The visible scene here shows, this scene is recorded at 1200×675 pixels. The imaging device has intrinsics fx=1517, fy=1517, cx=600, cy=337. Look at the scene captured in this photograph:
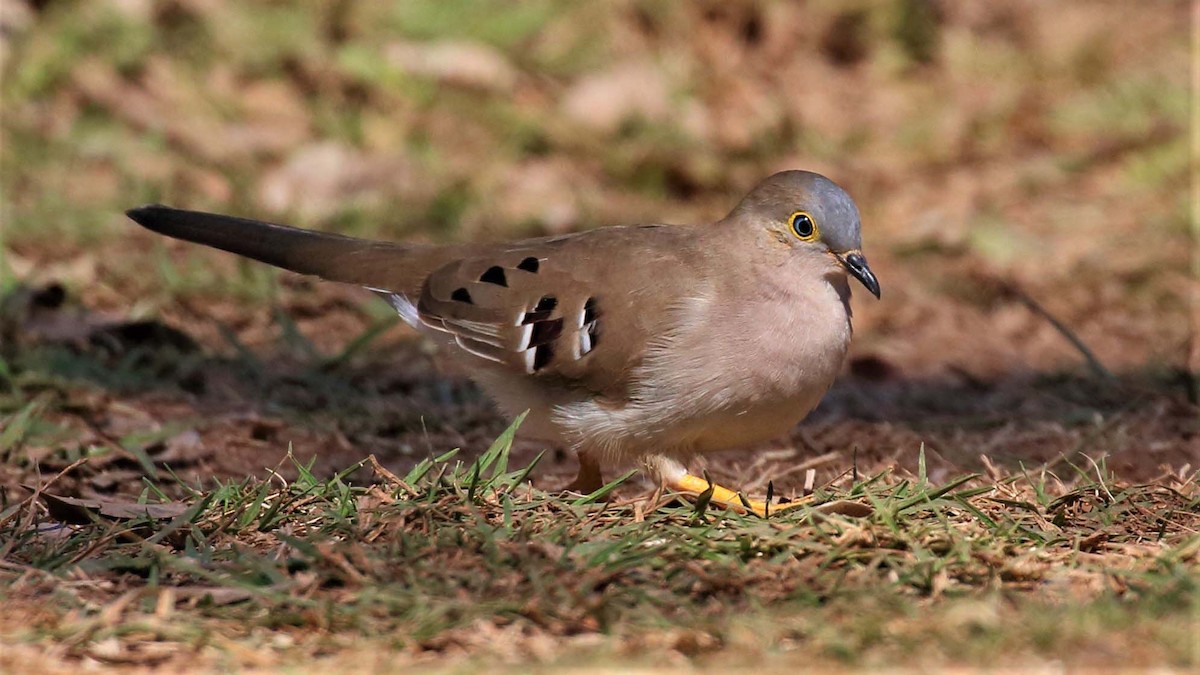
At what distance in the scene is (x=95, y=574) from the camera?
3.46 m

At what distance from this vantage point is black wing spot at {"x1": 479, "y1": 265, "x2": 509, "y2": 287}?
470 cm

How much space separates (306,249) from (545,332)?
959 millimetres

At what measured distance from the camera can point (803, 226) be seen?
459 centimetres

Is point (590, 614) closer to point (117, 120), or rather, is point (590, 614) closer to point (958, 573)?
point (958, 573)

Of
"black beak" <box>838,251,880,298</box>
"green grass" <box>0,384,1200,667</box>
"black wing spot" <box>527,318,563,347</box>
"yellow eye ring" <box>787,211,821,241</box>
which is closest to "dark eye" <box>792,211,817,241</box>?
"yellow eye ring" <box>787,211,821,241</box>

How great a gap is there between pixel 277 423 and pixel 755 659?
2757 millimetres

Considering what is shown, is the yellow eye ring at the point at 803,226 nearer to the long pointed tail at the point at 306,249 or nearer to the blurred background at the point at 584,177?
the blurred background at the point at 584,177

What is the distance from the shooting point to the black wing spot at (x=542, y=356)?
448cm

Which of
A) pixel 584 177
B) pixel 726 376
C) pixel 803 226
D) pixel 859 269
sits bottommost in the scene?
pixel 726 376

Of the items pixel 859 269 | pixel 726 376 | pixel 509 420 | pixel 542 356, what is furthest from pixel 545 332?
pixel 859 269

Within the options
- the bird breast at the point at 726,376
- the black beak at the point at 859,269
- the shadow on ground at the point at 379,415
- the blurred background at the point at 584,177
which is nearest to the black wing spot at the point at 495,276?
the bird breast at the point at 726,376

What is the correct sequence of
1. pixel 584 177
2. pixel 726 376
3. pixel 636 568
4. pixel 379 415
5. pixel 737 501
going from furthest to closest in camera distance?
pixel 584 177 → pixel 379 415 → pixel 726 376 → pixel 737 501 → pixel 636 568

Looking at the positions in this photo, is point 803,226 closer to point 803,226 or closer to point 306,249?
point 803,226

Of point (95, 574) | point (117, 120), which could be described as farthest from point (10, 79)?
point (95, 574)
